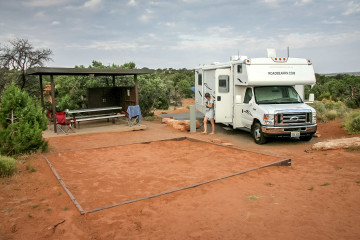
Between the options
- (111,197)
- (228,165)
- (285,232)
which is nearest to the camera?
(285,232)

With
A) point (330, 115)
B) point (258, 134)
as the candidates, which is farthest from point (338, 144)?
point (330, 115)

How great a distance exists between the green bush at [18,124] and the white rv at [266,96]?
Result: 21.6 ft

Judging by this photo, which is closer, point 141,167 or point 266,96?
point 141,167

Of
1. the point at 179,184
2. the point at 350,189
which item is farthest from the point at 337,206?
the point at 179,184

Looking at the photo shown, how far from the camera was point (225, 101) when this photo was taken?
12414mm

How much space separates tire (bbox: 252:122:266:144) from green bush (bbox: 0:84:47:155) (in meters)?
7.04

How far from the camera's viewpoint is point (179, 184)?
670 centimetres

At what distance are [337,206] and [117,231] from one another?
11.9ft

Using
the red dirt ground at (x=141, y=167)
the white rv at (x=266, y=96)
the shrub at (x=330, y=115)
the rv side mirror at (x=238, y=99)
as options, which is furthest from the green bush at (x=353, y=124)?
the red dirt ground at (x=141, y=167)

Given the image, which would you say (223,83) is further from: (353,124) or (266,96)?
(353,124)

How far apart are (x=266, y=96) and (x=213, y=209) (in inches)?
275

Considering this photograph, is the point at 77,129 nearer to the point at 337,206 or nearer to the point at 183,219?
the point at 183,219

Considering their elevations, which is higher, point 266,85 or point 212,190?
point 266,85

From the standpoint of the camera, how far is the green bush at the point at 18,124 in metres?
8.69
